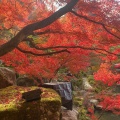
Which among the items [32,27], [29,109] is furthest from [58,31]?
[29,109]

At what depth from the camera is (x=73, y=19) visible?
7.57 meters

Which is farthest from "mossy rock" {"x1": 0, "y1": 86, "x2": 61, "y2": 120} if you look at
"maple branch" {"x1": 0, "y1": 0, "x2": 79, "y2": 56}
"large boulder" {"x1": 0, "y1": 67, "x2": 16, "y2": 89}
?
"large boulder" {"x1": 0, "y1": 67, "x2": 16, "y2": 89}

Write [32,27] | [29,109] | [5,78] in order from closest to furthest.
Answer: [29,109], [32,27], [5,78]

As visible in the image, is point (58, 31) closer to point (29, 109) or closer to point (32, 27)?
point (32, 27)

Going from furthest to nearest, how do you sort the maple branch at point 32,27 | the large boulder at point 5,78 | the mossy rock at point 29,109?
the large boulder at point 5,78
the maple branch at point 32,27
the mossy rock at point 29,109

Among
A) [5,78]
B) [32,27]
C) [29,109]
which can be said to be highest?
[32,27]

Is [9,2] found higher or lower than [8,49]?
higher

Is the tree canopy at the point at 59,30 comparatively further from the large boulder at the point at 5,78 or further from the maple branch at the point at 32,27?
the large boulder at the point at 5,78

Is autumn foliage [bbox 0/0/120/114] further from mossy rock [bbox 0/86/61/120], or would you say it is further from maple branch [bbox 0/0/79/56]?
mossy rock [bbox 0/86/61/120]

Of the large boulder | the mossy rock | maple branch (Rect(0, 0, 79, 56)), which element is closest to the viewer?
the mossy rock

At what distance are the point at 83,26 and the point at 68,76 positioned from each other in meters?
9.74

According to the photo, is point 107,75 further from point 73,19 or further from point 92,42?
point 73,19

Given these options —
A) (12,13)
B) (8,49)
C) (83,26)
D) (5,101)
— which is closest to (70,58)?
(83,26)

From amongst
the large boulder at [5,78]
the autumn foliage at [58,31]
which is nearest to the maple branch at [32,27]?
the autumn foliage at [58,31]
